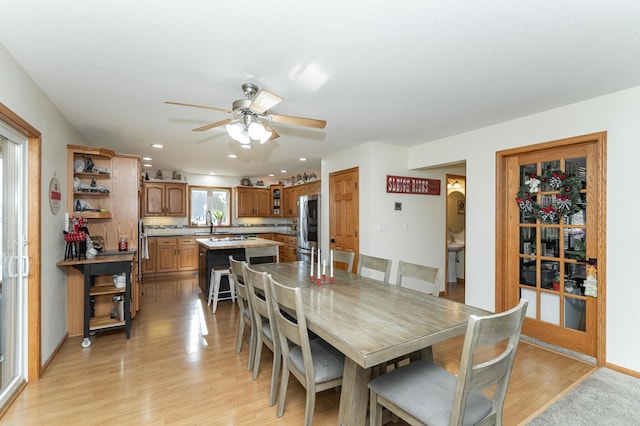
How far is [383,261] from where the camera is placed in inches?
109

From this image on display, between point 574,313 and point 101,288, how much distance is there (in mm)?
4857

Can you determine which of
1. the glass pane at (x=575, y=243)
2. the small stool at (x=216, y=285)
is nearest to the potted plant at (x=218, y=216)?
the small stool at (x=216, y=285)

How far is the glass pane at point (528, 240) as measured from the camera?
3164 millimetres

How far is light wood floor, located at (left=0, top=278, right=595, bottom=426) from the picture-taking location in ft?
6.39

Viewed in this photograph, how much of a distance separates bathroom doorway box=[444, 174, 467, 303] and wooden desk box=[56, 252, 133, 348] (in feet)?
15.0

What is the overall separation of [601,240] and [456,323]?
1.99 metres

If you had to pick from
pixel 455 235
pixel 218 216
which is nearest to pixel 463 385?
pixel 455 235

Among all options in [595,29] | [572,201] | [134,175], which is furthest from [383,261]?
[134,175]

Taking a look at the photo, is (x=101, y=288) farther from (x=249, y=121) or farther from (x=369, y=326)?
(x=369, y=326)

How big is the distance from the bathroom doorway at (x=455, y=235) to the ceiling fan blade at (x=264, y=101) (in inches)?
152

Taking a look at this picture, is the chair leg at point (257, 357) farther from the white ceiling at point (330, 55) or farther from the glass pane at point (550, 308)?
the glass pane at point (550, 308)

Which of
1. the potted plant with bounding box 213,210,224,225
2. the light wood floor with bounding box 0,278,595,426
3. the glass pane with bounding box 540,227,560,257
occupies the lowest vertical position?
the light wood floor with bounding box 0,278,595,426

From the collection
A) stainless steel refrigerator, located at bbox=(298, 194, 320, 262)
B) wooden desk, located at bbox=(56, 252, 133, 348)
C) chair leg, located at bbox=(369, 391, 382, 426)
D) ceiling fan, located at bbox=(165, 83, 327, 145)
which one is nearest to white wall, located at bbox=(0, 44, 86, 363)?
wooden desk, located at bbox=(56, 252, 133, 348)

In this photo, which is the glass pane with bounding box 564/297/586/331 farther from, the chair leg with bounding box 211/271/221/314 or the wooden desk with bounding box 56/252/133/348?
the wooden desk with bounding box 56/252/133/348
